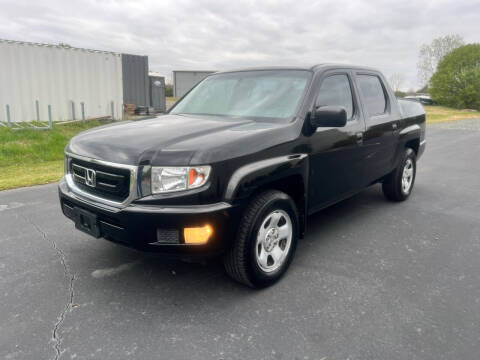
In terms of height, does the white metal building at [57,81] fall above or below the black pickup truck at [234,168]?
above

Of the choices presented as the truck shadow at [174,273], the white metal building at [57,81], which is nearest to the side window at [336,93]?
the truck shadow at [174,273]

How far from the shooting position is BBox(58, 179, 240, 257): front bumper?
2574mm

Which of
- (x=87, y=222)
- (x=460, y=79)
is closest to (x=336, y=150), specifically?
(x=87, y=222)

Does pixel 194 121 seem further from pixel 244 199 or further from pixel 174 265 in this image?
pixel 174 265

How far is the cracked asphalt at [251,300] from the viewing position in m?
2.42

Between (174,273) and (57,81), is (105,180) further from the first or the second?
(57,81)

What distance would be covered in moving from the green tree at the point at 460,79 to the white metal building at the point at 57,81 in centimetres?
3254

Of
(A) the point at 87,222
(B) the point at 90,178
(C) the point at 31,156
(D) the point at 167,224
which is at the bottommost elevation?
(C) the point at 31,156

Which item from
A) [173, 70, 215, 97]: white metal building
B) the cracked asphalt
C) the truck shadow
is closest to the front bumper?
the truck shadow

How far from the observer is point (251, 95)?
3834 mm

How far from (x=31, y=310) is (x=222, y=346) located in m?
1.43

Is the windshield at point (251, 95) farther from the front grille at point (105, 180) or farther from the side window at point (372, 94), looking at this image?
the front grille at point (105, 180)

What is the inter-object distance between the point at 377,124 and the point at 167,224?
2.96m

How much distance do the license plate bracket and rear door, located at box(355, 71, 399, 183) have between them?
9.29 feet
